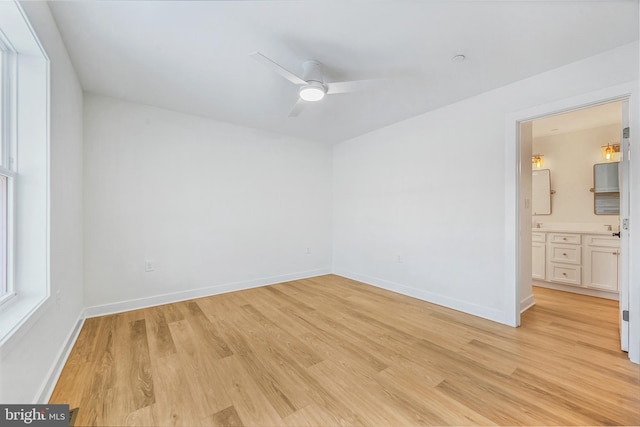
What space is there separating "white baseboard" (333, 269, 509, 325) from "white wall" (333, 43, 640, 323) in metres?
0.01

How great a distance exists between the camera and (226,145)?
379cm

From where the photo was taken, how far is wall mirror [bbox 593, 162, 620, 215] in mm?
3756

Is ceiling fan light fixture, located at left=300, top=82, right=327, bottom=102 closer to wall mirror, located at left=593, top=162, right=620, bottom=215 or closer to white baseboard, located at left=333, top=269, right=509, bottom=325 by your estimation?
white baseboard, located at left=333, top=269, right=509, bottom=325

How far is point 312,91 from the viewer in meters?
2.25

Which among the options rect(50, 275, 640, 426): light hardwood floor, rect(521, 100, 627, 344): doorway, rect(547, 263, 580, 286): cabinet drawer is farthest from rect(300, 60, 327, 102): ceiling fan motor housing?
rect(547, 263, 580, 286): cabinet drawer

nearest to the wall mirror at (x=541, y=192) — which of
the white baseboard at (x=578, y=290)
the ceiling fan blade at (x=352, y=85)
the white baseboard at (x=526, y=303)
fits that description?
the white baseboard at (x=578, y=290)

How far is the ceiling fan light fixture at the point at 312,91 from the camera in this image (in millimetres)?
2206

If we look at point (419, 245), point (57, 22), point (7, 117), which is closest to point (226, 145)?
point (57, 22)

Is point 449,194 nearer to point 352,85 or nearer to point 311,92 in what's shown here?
point 352,85

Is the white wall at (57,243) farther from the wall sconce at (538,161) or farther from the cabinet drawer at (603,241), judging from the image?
the wall sconce at (538,161)

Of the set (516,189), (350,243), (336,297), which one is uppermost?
(516,189)

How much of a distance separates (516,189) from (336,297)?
242cm

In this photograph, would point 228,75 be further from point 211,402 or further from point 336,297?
point 336,297

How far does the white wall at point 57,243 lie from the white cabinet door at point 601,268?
564cm
